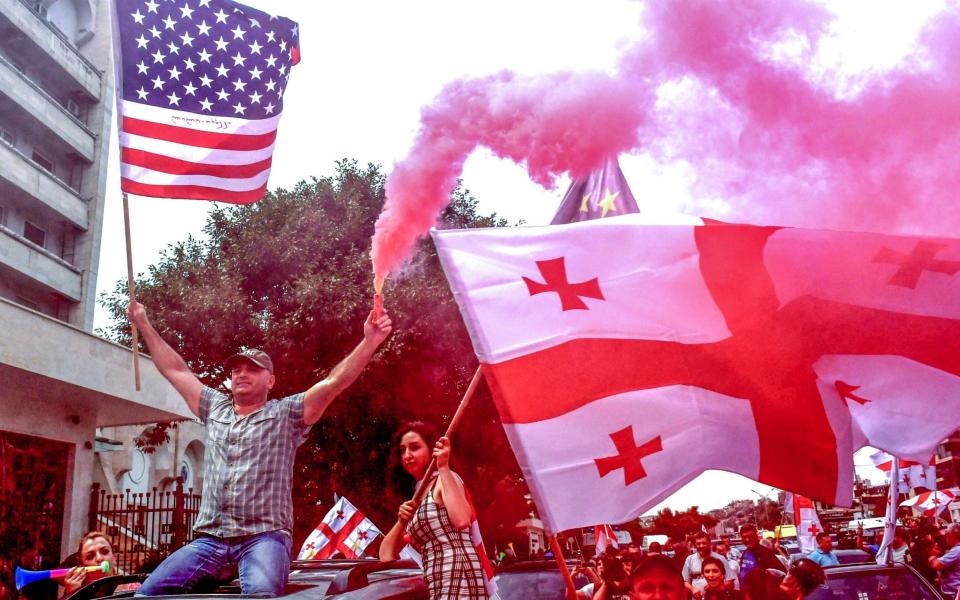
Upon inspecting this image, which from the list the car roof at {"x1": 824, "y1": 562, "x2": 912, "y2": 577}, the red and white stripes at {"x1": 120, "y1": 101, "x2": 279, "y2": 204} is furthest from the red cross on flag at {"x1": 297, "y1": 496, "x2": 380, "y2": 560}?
the red and white stripes at {"x1": 120, "y1": 101, "x2": 279, "y2": 204}

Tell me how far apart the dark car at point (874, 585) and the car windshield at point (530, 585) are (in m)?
2.49

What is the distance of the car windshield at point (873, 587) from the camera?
8.02 m

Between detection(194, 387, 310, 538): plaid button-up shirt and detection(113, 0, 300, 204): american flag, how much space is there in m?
2.53

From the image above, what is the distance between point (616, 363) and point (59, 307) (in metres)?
25.2

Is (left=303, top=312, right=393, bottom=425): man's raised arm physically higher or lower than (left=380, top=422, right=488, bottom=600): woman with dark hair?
higher

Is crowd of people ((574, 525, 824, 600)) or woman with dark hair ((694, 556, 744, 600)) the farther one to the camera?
woman with dark hair ((694, 556, 744, 600))

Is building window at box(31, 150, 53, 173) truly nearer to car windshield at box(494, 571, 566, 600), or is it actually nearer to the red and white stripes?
the red and white stripes

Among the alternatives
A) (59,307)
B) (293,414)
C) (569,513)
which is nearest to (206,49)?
(293,414)

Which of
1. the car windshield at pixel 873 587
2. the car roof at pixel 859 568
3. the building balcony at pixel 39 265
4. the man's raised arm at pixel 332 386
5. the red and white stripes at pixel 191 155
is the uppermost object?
the building balcony at pixel 39 265

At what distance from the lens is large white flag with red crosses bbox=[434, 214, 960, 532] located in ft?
13.3

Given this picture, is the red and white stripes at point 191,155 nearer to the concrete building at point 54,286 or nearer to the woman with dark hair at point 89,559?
the woman with dark hair at point 89,559

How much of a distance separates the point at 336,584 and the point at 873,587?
614 centimetres

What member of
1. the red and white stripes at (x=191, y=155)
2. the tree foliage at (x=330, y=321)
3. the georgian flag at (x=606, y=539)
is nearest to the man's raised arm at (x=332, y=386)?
the red and white stripes at (x=191, y=155)

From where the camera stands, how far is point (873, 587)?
26.6ft
